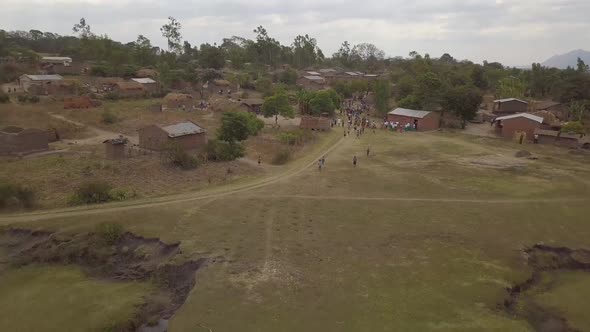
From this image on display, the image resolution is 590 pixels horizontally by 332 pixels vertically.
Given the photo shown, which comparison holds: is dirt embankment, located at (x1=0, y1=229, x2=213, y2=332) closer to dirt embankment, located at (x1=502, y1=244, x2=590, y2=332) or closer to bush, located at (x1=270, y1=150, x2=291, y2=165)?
dirt embankment, located at (x1=502, y1=244, x2=590, y2=332)

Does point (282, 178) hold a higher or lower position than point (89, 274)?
higher

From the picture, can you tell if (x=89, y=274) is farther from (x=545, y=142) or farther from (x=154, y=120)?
(x=545, y=142)

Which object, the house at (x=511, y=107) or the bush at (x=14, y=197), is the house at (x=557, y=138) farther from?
the bush at (x=14, y=197)

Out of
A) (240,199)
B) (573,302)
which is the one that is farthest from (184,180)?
(573,302)

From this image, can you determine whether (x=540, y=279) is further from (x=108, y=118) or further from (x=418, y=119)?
(x=108, y=118)

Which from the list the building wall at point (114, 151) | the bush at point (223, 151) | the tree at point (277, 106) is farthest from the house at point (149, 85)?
the bush at point (223, 151)

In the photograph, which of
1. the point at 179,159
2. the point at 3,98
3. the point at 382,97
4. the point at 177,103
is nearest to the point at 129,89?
the point at 177,103

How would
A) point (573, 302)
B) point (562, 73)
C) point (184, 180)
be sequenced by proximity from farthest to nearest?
point (562, 73)
point (184, 180)
point (573, 302)

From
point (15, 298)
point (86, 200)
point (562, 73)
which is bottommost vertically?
point (15, 298)
